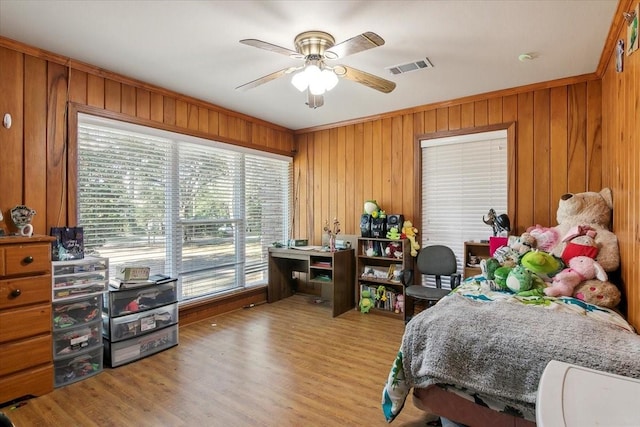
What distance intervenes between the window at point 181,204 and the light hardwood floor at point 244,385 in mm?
831

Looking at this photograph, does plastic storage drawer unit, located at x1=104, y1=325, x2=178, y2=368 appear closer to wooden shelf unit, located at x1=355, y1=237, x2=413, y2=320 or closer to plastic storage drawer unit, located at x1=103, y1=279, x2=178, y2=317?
plastic storage drawer unit, located at x1=103, y1=279, x2=178, y2=317

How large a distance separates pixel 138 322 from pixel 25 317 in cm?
81

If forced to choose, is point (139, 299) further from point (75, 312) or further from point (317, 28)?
point (317, 28)

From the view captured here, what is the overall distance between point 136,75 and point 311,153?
2.51m

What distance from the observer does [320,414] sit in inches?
82.7

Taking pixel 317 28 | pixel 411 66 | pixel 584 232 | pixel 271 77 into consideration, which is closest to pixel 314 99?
pixel 271 77

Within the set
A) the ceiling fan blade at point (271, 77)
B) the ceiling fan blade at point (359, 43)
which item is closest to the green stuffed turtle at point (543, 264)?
the ceiling fan blade at point (359, 43)

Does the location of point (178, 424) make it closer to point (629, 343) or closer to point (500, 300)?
point (500, 300)

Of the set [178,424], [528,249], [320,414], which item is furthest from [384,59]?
[178,424]

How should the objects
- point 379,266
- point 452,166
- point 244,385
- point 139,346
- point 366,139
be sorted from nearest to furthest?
point 244,385
point 139,346
point 452,166
point 379,266
point 366,139

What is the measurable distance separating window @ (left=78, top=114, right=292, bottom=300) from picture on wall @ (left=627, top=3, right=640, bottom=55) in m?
3.65

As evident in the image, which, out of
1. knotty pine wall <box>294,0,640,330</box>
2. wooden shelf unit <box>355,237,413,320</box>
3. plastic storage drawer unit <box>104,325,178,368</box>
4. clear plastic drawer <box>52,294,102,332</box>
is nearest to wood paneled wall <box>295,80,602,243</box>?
knotty pine wall <box>294,0,640,330</box>

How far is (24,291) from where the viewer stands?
226 centimetres

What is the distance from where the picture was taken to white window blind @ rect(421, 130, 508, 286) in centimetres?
369
